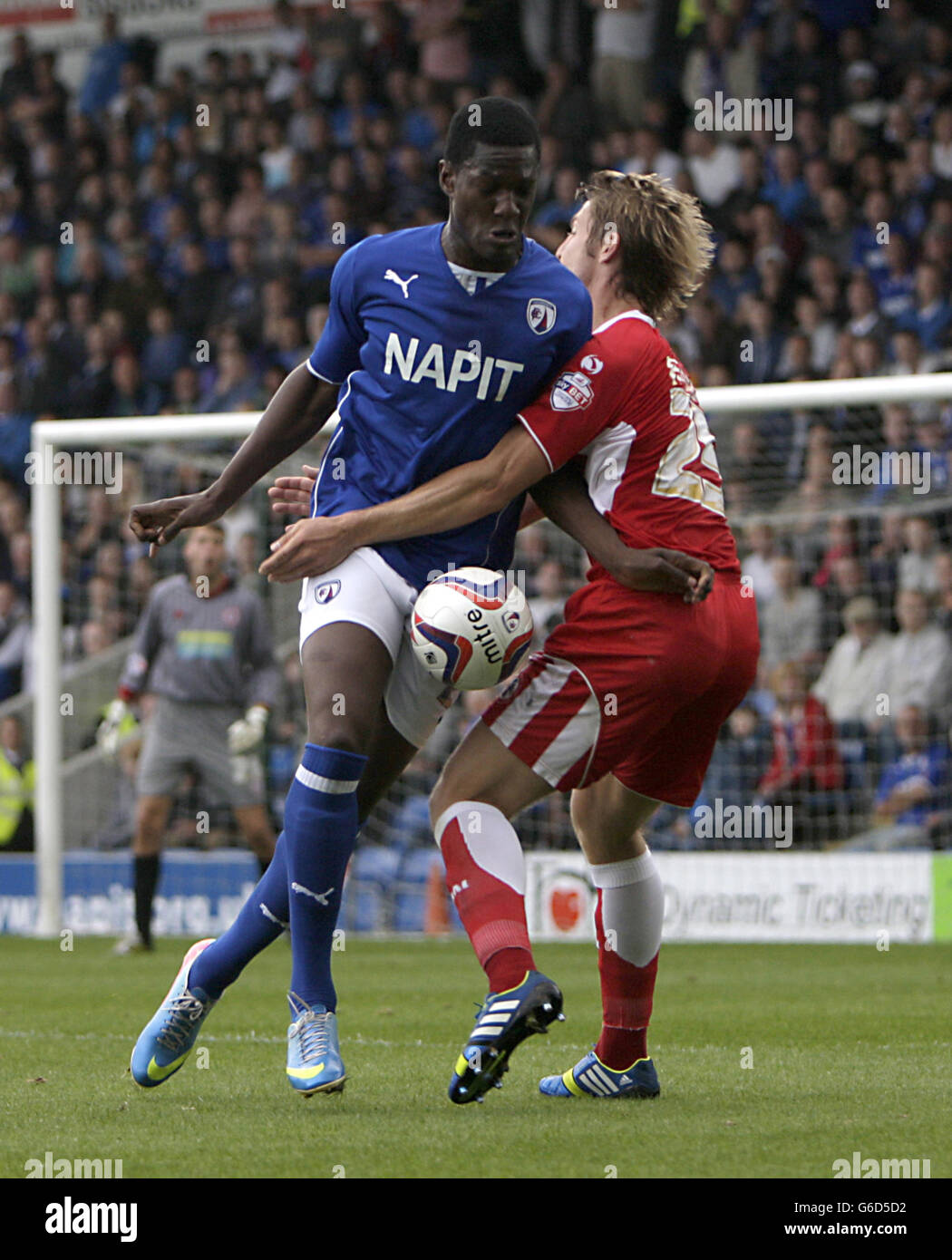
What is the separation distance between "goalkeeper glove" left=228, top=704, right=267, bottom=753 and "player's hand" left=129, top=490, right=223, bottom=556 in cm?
509

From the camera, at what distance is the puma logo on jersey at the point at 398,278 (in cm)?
425

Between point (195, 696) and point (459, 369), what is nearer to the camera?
point (459, 369)

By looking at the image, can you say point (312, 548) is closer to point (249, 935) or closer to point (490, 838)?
point (490, 838)

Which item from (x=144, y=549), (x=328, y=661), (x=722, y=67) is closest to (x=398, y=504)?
(x=328, y=661)

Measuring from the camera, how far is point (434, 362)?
419 cm

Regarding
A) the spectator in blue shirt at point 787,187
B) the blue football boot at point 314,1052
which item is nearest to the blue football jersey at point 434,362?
the blue football boot at point 314,1052

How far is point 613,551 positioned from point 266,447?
39.3 inches

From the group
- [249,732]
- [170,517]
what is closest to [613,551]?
[170,517]

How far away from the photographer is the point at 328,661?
4086mm

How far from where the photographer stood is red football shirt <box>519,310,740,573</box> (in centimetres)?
412

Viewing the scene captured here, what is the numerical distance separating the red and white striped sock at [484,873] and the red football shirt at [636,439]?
2.39 feet
